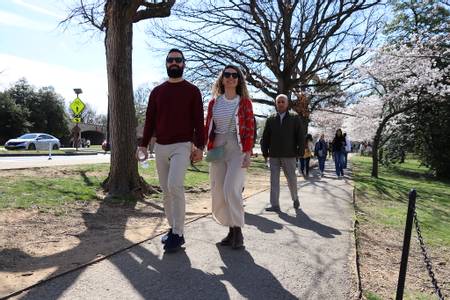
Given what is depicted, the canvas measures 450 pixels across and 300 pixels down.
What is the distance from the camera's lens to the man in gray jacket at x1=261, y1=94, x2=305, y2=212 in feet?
23.8

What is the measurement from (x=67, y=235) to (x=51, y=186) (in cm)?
330

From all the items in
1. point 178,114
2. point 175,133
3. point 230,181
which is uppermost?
point 178,114

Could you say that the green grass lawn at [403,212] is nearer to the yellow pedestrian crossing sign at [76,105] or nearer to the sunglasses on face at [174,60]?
the sunglasses on face at [174,60]

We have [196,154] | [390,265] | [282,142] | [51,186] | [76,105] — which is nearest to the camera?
[196,154]

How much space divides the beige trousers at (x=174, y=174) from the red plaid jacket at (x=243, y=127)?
1.25ft

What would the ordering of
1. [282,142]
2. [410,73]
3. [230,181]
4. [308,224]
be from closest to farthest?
[230,181] → [308,224] → [282,142] → [410,73]

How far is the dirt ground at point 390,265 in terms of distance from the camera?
4149 mm

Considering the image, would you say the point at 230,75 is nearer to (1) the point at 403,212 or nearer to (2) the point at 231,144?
(2) the point at 231,144

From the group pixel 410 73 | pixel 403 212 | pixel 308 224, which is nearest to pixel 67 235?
pixel 308 224

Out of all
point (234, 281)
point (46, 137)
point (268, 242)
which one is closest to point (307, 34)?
point (268, 242)

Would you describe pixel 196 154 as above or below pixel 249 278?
above

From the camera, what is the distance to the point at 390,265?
4.93 metres

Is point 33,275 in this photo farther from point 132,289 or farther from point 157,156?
point 157,156

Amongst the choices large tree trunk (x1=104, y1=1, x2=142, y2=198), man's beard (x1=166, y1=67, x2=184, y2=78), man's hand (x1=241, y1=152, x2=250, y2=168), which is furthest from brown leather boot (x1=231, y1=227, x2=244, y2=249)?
large tree trunk (x1=104, y1=1, x2=142, y2=198)
